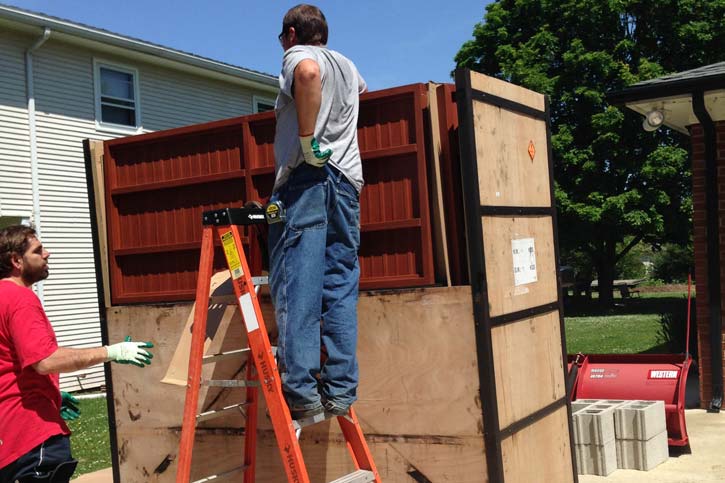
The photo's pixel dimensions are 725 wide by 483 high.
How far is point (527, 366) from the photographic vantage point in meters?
4.62

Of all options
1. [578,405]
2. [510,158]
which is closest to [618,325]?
[578,405]

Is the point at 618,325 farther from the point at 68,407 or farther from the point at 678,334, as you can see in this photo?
the point at 68,407

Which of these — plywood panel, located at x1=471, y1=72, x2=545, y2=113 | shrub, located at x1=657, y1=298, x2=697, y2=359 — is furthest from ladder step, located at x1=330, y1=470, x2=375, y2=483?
shrub, located at x1=657, y1=298, x2=697, y2=359

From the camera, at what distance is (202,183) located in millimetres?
4957

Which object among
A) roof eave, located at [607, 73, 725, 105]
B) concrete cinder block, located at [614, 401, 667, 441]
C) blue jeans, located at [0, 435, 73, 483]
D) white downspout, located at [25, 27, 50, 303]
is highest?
white downspout, located at [25, 27, 50, 303]

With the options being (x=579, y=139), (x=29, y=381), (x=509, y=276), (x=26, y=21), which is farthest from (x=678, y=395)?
(x=579, y=139)

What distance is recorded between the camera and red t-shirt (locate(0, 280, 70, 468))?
3.68 m

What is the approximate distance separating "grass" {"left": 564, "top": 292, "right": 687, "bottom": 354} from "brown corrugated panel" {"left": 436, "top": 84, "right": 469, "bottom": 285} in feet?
34.5

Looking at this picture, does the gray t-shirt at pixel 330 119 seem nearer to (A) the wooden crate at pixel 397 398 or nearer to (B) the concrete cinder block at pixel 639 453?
(A) the wooden crate at pixel 397 398

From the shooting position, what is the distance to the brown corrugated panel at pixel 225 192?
14.3ft

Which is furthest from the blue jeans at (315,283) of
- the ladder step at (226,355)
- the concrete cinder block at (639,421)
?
the concrete cinder block at (639,421)

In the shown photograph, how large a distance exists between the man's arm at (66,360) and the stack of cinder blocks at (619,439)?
4689mm

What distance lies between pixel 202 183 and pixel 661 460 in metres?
4.86

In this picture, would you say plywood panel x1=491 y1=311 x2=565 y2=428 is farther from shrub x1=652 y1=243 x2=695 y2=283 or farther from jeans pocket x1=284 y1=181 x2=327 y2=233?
shrub x1=652 y1=243 x2=695 y2=283
